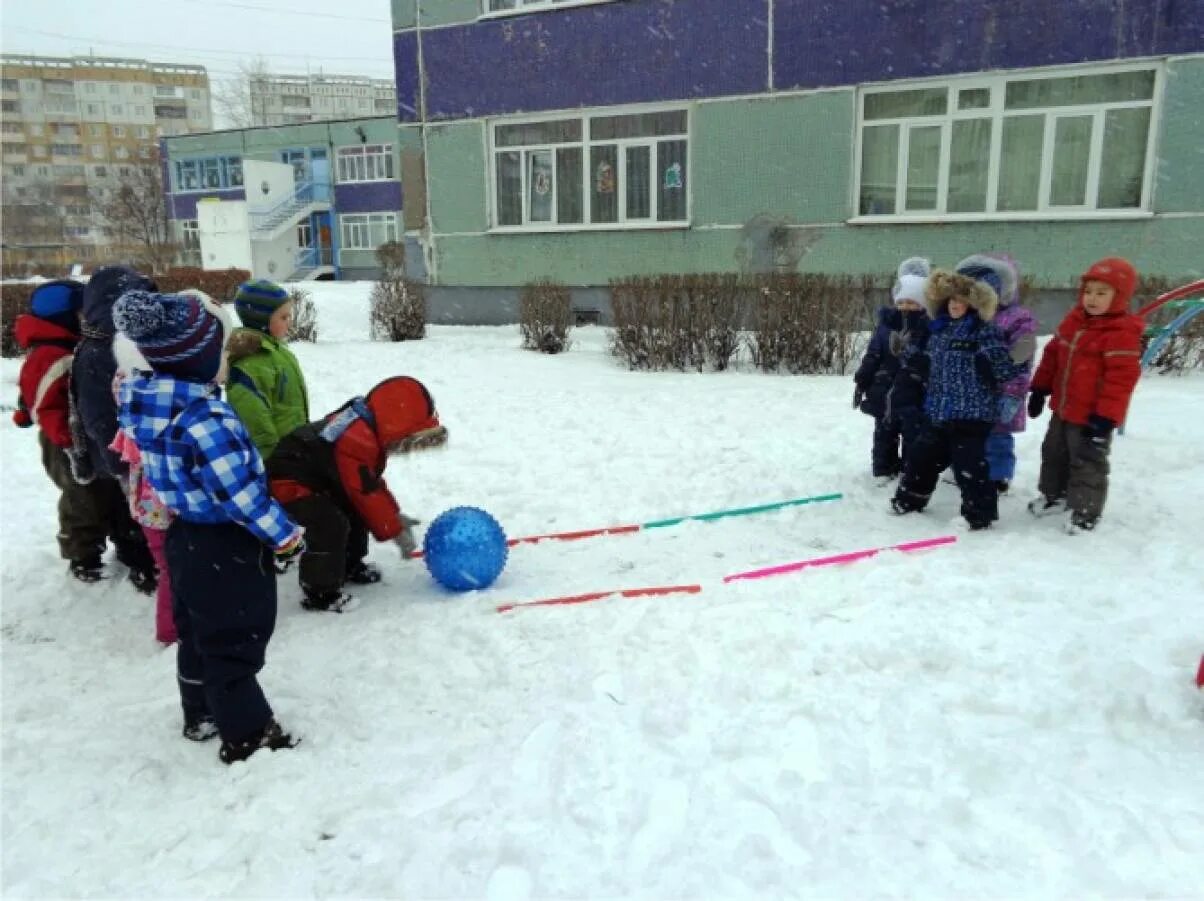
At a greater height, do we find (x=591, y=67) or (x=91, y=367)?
(x=591, y=67)

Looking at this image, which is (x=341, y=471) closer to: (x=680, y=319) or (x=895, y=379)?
(x=895, y=379)

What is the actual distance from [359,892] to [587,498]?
333 centimetres

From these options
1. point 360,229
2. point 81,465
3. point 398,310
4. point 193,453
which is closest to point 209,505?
point 193,453

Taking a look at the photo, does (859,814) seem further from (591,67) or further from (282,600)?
(591,67)

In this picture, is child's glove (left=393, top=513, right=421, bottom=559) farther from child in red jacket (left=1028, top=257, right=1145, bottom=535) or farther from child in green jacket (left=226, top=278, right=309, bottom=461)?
child in red jacket (left=1028, top=257, right=1145, bottom=535)

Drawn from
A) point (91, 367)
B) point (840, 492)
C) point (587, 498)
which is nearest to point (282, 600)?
point (91, 367)

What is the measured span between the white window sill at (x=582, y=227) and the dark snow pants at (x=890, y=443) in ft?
29.5

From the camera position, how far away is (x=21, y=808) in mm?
2637

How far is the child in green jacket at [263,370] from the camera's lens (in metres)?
4.00

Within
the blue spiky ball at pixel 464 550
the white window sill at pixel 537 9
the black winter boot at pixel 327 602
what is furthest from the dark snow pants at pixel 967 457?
the white window sill at pixel 537 9

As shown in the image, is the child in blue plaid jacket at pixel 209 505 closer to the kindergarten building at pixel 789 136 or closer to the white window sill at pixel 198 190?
the kindergarten building at pixel 789 136

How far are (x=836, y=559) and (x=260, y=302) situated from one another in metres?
3.01

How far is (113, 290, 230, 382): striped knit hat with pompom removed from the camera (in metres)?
2.49

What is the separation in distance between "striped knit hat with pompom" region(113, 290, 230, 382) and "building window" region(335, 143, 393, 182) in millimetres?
40103
